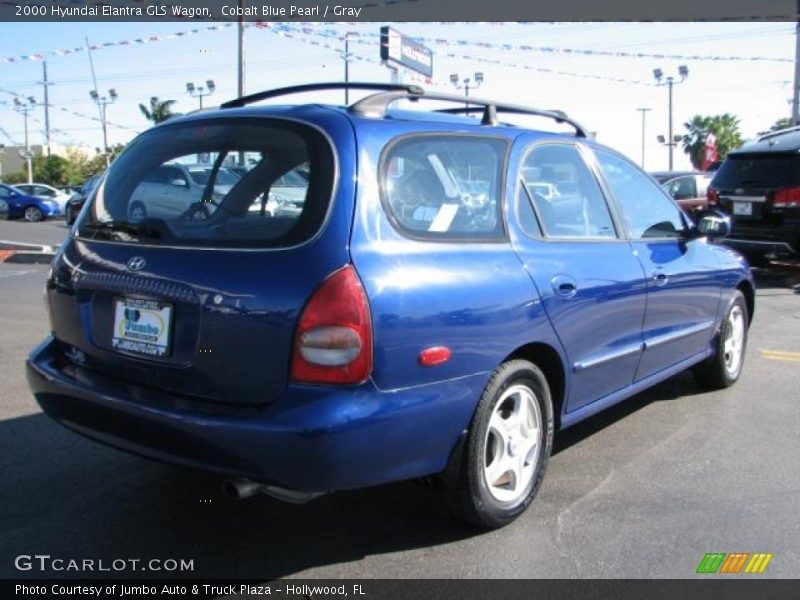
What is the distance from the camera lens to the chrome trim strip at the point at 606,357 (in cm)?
343

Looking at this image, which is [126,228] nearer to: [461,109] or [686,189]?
[461,109]

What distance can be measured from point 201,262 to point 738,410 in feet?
12.1

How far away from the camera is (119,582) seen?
263cm

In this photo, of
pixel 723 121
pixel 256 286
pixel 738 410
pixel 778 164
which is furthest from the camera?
pixel 723 121

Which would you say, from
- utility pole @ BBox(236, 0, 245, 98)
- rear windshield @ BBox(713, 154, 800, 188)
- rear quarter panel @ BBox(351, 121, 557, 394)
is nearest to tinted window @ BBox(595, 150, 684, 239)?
rear quarter panel @ BBox(351, 121, 557, 394)

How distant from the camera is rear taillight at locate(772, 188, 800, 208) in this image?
9547 millimetres

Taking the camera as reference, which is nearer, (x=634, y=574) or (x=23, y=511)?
(x=634, y=574)

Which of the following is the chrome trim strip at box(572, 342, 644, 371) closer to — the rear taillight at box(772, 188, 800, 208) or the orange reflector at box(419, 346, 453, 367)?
the orange reflector at box(419, 346, 453, 367)

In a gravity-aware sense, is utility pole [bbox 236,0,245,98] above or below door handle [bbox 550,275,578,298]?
above

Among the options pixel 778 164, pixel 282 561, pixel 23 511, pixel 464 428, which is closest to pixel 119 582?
pixel 282 561

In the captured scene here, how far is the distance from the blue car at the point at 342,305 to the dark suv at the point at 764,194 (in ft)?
23.4

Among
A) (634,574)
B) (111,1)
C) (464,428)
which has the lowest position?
(634,574)

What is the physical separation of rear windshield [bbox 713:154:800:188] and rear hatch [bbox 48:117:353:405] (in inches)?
345

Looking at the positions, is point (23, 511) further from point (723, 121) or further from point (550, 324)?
point (723, 121)
